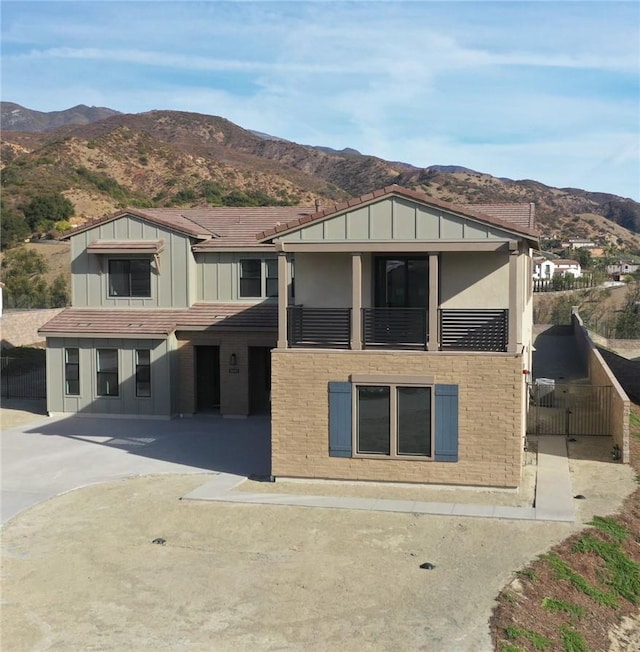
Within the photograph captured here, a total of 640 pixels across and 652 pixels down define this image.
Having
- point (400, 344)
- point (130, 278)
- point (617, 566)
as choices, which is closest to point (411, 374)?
point (400, 344)

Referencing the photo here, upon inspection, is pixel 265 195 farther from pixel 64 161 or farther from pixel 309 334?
pixel 309 334

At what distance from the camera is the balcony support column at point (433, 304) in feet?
51.2

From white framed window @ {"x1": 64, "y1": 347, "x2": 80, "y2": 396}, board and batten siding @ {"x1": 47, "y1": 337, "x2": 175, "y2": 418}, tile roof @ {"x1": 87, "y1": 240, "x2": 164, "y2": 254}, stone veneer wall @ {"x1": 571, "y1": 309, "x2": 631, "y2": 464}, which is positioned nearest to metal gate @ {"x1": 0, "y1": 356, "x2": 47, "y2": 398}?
board and batten siding @ {"x1": 47, "y1": 337, "x2": 175, "y2": 418}

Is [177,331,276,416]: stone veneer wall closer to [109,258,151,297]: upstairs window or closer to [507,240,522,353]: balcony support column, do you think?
[109,258,151,297]: upstairs window

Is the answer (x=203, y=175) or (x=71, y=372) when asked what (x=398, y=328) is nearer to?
(x=71, y=372)

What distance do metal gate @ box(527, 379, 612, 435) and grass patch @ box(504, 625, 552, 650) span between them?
11.6m

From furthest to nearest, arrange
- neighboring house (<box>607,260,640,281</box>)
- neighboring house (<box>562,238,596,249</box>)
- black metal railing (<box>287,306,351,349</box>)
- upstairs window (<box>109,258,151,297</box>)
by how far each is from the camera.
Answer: neighboring house (<box>562,238,596,249</box>)
neighboring house (<box>607,260,640,281</box>)
upstairs window (<box>109,258,151,297</box>)
black metal railing (<box>287,306,351,349</box>)

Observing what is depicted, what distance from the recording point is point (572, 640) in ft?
31.8

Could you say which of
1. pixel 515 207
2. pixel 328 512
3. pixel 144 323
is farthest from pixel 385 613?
pixel 144 323

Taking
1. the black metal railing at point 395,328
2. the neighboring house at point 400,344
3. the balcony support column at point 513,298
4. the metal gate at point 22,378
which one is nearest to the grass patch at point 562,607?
the neighboring house at point 400,344

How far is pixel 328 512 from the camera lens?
1430 centimetres

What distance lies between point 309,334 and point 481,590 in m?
7.51

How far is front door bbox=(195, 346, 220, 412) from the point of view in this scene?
24203 millimetres

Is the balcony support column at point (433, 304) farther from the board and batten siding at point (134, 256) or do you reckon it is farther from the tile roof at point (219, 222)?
the board and batten siding at point (134, 256)
